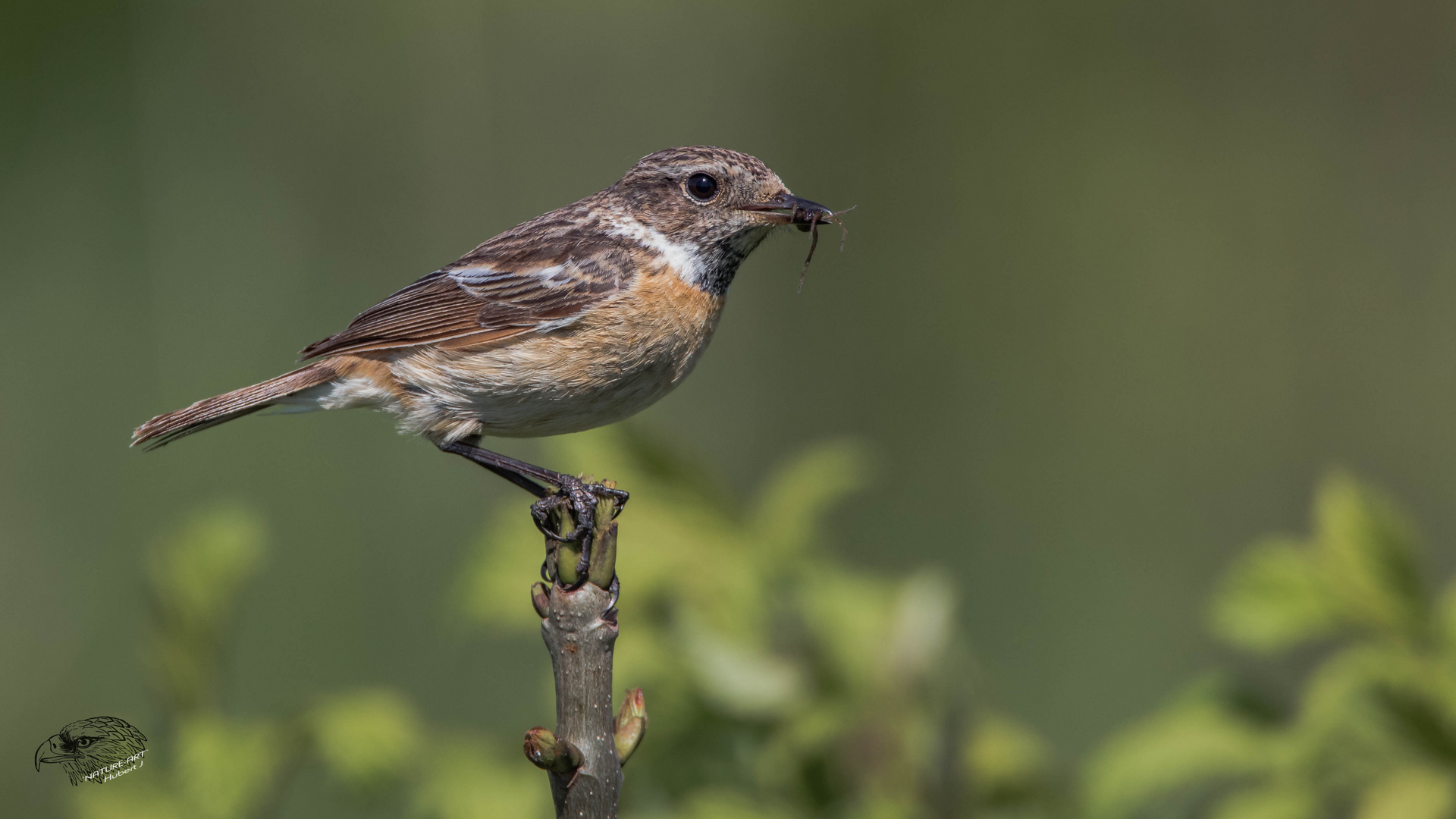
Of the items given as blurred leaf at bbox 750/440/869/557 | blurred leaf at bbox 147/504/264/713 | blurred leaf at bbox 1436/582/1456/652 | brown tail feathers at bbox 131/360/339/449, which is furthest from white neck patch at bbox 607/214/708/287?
blurred leaf at bbox 1436/582/1456/652

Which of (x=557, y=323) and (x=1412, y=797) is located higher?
(x=557, y=323)

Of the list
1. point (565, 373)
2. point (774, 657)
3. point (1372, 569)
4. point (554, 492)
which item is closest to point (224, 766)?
point (554, 492)

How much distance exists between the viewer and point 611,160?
7145 mm

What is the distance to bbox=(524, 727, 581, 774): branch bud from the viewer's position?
79.0 inches

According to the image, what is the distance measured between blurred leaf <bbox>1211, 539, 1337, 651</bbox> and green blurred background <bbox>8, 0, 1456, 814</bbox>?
10.9 feet

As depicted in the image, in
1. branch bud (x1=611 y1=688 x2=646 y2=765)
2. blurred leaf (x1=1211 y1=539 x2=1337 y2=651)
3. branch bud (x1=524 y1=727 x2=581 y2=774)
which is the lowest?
branch bud (x1=524 y1=727 x2=581 y2=774)

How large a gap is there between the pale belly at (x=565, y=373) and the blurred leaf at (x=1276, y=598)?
5.32ft

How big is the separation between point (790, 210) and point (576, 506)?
1.15 meters

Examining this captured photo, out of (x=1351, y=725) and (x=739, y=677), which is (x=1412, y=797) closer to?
(x=1351, y=725)

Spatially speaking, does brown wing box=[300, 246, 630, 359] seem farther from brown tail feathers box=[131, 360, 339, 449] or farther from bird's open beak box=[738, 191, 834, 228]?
bird's open beak box=[738, 191, 834, 228]

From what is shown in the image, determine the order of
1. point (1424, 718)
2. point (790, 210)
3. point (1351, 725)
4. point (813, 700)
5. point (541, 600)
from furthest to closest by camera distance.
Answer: point (790, 210) < point (813, 700) < point (541, 600) < point (1351, 725) < point (1424, 718)

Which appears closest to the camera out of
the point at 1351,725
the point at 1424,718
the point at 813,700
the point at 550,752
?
the point at 550,752

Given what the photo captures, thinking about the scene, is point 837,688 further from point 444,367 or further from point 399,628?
point 399,628

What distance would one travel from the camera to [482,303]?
377 cm
